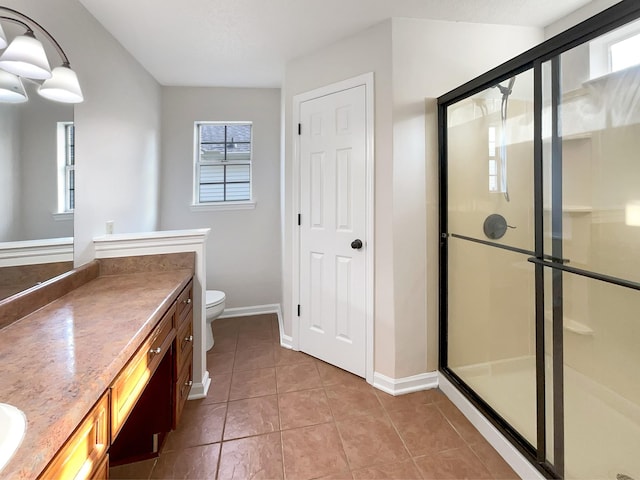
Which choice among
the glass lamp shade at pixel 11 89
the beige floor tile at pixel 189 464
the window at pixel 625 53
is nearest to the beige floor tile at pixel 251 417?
the beige floor tile at pixel 189 464

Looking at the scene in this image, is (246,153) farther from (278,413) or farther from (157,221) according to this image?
(278,413)

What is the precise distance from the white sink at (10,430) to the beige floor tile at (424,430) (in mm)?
1565

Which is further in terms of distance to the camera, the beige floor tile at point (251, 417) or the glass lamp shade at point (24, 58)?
the beige floor tile at point (251, 417)

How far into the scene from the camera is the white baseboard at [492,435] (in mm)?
1386

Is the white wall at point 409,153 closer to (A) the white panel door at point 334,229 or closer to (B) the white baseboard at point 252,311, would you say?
(A) the white panel door at point 334,229

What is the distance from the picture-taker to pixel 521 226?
159 cm

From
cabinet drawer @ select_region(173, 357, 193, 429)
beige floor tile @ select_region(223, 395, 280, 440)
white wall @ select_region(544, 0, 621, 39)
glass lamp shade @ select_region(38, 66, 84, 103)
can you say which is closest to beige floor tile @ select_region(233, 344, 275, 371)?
beige floor tile @ select_region(223, 395, 280, 440)

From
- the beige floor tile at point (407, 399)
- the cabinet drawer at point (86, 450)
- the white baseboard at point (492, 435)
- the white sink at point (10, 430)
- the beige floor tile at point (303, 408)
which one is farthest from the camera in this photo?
the beige floor tile at point (407, 399)

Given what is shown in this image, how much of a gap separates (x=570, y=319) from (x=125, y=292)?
2.13 metres

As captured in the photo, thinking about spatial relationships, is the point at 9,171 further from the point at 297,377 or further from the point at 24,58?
the point at 297,377

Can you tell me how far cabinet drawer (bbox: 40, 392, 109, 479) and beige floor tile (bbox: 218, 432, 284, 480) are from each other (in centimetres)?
77

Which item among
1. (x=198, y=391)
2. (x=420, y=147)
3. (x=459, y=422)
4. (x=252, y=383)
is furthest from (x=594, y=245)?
(x=198, y=391)

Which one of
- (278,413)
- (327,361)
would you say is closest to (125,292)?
(278,413)

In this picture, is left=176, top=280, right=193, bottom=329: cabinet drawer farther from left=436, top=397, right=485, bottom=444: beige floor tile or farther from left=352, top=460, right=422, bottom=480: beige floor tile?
left=436, top=397, right=485, bottom=444: beige floor tile
